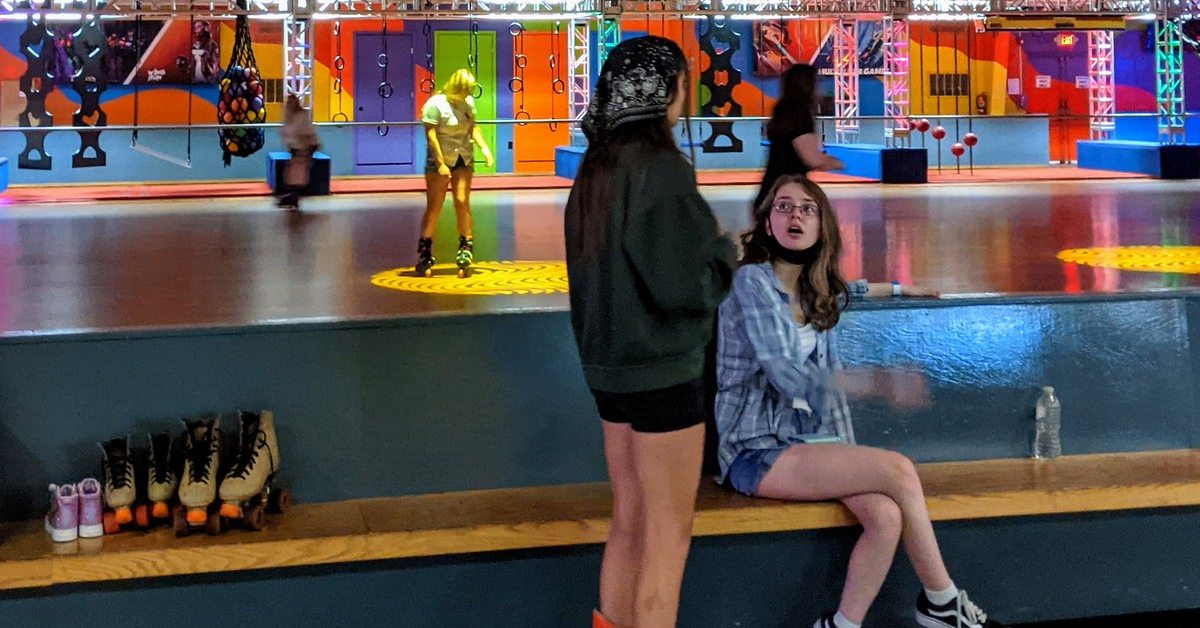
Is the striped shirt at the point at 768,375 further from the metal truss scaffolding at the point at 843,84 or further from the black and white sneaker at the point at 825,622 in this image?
the metal truss scaffolding at the point at 843,84

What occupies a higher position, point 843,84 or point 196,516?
point 843,84

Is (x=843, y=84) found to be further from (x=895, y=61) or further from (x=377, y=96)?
(x=377, y=96)

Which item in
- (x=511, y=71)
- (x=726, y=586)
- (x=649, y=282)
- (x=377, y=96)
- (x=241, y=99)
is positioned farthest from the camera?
(x=511, y=71)

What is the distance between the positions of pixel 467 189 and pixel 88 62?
15.7 m

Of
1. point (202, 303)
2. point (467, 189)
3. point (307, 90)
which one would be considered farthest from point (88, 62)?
point (202, 303)

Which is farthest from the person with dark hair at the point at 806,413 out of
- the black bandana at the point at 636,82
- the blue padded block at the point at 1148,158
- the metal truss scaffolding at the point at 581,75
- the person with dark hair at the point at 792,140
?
the blue padded block at the point at 1148,158

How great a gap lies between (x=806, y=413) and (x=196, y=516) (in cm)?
164

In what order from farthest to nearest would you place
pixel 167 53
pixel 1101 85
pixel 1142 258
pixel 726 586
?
1. pixel 1101 85
2. pixel 167 53
3. pixel 1142 258
4. pixel 726 586

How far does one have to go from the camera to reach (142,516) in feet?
11.3

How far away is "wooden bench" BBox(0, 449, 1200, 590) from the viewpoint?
10.9 feet

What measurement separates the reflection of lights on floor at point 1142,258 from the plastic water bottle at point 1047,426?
2.43 meters

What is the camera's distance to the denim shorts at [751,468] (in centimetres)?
357

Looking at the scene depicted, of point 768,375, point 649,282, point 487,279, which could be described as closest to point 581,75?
point 487,279

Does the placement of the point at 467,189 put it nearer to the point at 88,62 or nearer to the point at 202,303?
the point at 202,303
